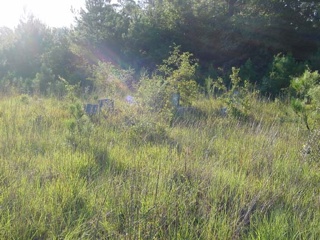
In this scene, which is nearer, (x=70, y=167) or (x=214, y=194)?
(x=214, y=194)

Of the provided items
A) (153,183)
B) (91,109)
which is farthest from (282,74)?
(153,183)

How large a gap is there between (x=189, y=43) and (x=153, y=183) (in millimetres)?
9891

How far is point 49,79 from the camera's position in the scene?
→ 1002 centimetres

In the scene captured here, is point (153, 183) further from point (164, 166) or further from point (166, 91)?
point (166, 91)

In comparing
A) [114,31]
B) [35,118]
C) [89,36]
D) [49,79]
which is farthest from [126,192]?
[89,36]

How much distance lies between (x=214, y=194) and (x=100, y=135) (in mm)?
1941

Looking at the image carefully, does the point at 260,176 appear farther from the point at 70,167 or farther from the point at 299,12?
the point at 299,12

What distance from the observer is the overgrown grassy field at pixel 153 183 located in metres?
1.78

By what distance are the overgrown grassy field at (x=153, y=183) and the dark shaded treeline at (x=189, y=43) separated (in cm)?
525

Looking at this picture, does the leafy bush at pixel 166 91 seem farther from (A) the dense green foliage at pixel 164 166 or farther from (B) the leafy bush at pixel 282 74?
(B) the leafy bush at pixel 282 74

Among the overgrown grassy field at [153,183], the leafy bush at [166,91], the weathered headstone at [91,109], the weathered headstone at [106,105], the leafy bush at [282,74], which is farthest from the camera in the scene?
the leafy bush at [282,74]

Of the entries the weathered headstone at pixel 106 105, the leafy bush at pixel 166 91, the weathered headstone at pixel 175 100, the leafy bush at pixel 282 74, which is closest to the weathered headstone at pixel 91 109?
the weathered headstone at pixel 106 105

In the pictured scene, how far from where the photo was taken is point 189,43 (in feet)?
37.0

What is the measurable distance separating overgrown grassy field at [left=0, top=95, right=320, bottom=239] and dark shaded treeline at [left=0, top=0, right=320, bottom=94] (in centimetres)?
525
